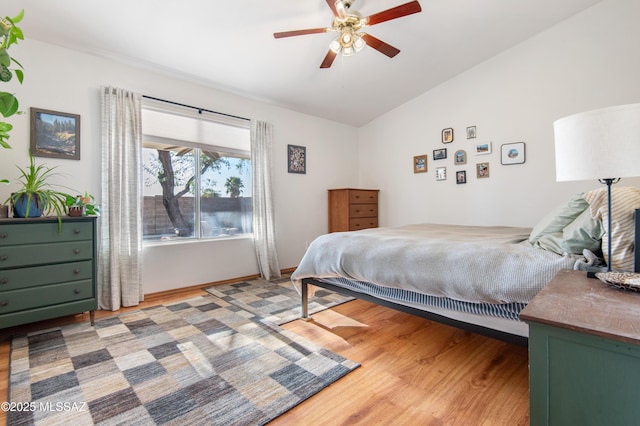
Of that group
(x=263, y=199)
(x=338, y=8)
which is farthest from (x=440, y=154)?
(x=338, y=8)

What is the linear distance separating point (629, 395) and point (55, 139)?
3.71 meters

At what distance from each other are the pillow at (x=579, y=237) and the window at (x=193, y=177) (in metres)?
3.26

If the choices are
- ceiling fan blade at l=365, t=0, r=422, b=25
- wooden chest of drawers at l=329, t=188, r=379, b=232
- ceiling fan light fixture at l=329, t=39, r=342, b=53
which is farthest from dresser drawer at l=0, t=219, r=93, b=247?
wooden chest of drawers at l=329, t=188, r=379, b=232

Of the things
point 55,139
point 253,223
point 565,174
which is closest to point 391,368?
point 565,174

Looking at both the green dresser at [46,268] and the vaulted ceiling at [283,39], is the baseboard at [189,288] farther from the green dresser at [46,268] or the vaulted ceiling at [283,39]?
the vaulted ceiling at [283,39]

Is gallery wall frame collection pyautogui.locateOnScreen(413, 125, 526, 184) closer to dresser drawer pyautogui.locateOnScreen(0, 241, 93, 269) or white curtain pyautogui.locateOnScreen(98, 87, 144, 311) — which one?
white curtain pyautogui.locateOnScreen(98, 87, 144, 311)

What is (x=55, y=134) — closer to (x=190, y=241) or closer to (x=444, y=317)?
(x=190, y=241)

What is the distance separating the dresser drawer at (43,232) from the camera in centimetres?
202

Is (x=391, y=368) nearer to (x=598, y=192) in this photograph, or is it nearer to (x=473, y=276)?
(x=473, y=276)

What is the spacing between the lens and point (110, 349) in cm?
197

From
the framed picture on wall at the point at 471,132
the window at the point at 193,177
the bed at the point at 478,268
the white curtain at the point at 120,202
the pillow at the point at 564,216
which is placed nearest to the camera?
the bed at the point at 478,268

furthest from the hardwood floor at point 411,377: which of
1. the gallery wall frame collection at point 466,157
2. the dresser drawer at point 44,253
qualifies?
the gallery wall frame collection at point 466,157

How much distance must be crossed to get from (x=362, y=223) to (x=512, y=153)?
217cm

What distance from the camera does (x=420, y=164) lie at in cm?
439
